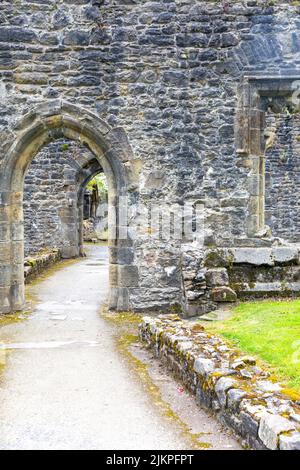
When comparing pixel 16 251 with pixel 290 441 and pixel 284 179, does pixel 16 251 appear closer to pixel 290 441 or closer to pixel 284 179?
pixel 290 441

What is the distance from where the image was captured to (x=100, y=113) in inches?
353

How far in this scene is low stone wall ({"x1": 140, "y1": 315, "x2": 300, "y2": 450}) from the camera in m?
3.29

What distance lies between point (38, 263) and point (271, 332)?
8.76 meters

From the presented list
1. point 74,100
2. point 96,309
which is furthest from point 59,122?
point 96,309

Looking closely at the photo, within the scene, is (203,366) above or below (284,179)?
below

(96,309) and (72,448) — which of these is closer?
(72,448)

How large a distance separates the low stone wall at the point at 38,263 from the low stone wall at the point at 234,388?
6952mm

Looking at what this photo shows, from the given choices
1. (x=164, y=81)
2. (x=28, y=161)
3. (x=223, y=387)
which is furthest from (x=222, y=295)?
(x=223, y=387)

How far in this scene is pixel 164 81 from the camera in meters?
9.09

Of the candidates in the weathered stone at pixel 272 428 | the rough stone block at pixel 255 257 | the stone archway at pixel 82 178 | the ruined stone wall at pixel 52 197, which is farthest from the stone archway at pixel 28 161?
the stone archway at pixel 82 178

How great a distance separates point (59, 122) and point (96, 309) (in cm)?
314

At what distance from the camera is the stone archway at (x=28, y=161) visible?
8.88 m

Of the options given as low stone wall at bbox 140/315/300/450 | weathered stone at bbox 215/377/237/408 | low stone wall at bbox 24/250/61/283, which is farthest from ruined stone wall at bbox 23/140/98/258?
weathered stone at bbox 215/377/237/408
